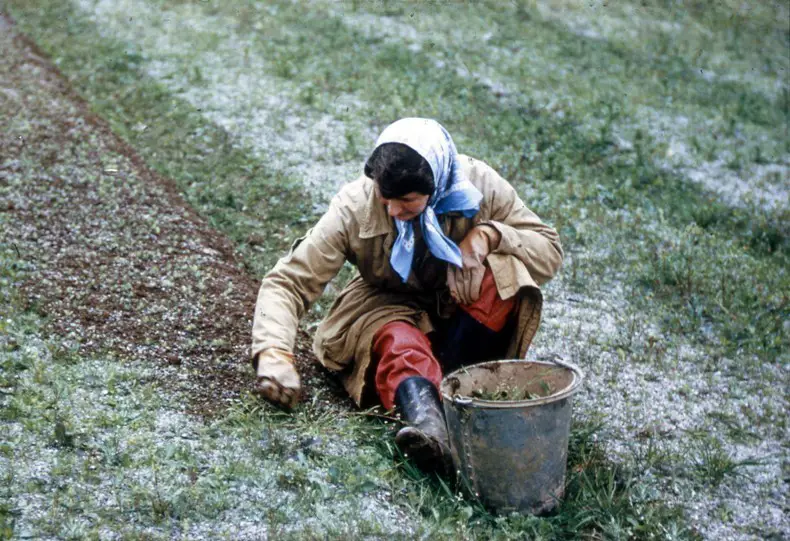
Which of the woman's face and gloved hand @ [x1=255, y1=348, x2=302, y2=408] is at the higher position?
the woman's face

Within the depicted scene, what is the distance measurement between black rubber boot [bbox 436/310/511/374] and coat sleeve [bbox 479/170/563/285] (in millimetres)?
293

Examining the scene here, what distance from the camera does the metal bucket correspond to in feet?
11.4

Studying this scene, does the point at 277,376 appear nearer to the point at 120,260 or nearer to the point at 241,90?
the point at 120,260

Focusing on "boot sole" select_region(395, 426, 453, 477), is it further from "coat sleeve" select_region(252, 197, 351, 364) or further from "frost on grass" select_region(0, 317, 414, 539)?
"coat sleeve" select_region(252, 197, 351, 364)

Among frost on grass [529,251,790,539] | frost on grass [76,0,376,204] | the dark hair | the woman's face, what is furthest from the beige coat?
frost on grass [76,0,376,204]

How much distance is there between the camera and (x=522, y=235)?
419 centimetres

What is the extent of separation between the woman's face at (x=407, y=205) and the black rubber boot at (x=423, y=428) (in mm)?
642

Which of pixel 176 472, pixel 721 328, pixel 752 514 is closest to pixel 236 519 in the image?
pixel 176 472

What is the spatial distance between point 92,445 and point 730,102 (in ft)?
22.5

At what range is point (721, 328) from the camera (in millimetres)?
5434

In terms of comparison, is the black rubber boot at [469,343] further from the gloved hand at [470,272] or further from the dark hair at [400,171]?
the dark hair at [400,171]

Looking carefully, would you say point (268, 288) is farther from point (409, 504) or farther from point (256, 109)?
point (256, 109)

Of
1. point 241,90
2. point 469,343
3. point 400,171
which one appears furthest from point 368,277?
point 241,90

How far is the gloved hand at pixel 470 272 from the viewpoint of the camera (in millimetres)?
4031
